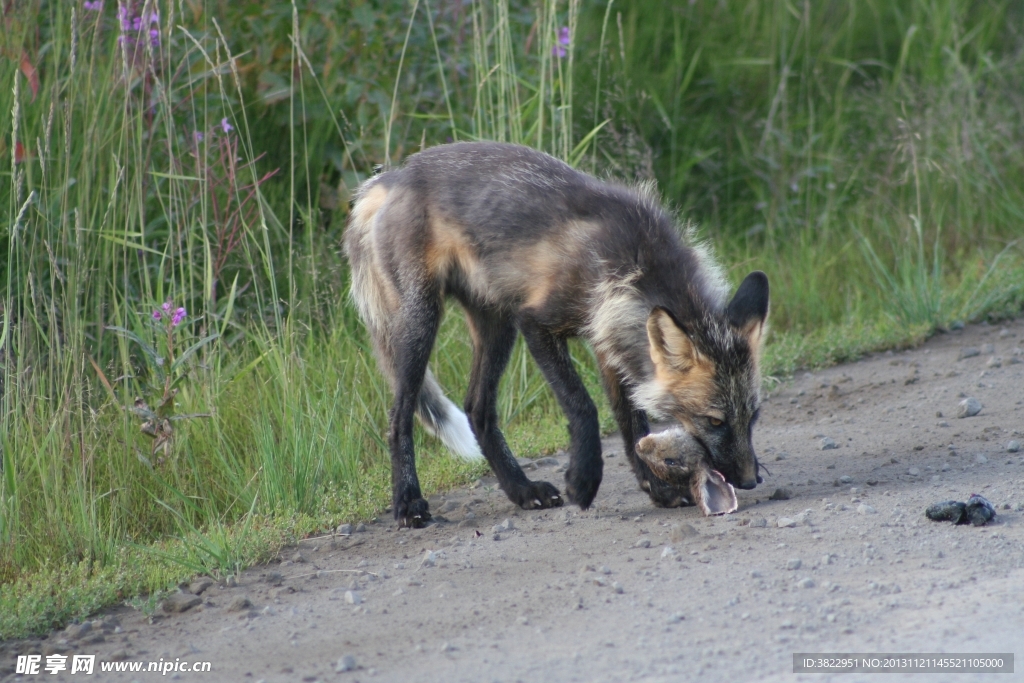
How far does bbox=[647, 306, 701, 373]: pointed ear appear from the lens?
4102 mm

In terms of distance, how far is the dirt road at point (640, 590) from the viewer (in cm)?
288

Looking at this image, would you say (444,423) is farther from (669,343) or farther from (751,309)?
(751,309)

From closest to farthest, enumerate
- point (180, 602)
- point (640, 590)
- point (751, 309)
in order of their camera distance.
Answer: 1. point (640, 590)
2. point (180, 602)
3. point (751, 309)

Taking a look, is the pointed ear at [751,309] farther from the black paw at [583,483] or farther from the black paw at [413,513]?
the black paw at [413,513]

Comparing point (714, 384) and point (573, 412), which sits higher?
point (714, 384)

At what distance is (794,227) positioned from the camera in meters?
8.02

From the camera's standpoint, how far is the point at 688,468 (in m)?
4.20

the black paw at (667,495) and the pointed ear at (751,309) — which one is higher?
the pointed ear at (751,309)

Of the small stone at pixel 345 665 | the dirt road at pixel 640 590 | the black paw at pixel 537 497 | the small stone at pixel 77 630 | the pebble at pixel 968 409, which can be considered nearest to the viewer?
the dirt road at pixel 640 590

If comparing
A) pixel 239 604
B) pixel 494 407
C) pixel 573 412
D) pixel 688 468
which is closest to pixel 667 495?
pixel 688 468

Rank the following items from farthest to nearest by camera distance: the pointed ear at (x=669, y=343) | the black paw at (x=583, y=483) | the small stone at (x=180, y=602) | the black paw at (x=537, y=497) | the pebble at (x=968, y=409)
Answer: the pebble at (x=968, y=409) < the black paw at (x=537, y=497) < the black paw at (x=583, y=483) < the pointed ear at (x=669, y=343) < the small stone at (x=180, y=602)

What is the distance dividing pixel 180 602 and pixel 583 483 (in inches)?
63.4

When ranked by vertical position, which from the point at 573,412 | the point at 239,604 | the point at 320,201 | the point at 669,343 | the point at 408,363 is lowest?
the point at 239,604

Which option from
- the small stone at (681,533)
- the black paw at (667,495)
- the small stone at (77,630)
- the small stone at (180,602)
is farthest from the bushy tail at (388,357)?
the small stone at (77,630)
